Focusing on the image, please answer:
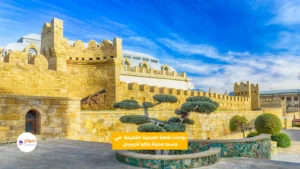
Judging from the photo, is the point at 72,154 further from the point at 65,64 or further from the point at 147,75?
the point at 147,75

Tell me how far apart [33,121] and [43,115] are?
49 centimetres

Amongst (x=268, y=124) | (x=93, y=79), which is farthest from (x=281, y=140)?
Result: (x=93, y=79)

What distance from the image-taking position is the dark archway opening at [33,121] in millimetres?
11594

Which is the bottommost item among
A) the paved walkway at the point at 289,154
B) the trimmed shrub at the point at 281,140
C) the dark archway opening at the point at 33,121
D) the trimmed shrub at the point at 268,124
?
the paved walkway at the point at 289,154

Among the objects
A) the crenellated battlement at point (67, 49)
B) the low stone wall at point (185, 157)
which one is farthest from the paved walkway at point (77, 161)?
the crenellated battlement at point (67, 49)

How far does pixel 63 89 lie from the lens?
1741 centimetres

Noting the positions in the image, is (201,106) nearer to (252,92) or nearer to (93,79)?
(93,79)

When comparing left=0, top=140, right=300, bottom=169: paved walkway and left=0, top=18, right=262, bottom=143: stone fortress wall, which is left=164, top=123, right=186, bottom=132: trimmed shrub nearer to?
left=0, top=140, right=300, bottom=169: paved walkway

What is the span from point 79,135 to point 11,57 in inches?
231

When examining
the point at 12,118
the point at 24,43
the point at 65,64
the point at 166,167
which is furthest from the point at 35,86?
the point at 24,43

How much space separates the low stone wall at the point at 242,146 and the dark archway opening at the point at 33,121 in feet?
23.5

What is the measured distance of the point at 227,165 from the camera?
6621mm

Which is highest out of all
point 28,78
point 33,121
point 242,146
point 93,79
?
point 93,79

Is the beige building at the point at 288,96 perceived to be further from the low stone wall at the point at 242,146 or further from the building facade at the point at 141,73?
the low stone wall at the point at 242,146
